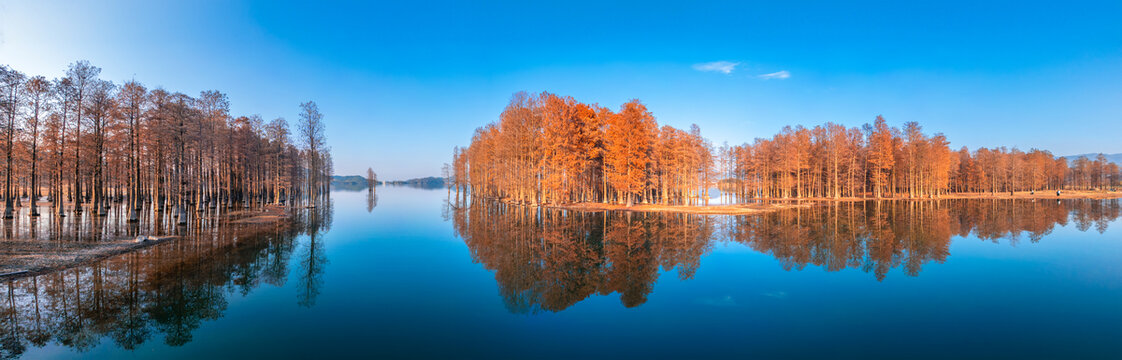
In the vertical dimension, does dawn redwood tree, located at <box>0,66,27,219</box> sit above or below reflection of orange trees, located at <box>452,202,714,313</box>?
above

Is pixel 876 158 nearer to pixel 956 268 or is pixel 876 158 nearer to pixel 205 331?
pixel 956 268

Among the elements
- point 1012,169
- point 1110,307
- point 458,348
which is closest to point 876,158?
point 1012,169

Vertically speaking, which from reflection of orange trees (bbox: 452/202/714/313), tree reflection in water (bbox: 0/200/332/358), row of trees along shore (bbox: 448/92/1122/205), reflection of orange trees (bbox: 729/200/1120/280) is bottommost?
reflection of orange trees (bbox: 729/200/1120/280)

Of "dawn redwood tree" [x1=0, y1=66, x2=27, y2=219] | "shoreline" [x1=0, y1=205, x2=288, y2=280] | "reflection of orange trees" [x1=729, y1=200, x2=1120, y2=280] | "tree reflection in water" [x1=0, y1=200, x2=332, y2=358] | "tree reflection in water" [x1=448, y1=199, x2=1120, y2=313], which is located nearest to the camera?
"tree reflection in water" [x1=0, y1=200, x2=332, y2=358]

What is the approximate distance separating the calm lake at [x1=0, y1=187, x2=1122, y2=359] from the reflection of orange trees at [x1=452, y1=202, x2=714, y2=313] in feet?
0.34

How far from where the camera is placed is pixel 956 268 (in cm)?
1318

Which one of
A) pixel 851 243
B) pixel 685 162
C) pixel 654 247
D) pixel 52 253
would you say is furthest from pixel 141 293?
pixel 685 162

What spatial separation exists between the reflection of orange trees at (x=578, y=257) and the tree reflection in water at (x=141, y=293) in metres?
5.64

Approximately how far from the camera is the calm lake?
22.6ft

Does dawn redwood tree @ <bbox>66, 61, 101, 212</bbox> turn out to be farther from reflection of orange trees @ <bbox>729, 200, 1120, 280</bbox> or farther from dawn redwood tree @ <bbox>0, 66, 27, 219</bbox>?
reflection of orange trees @ <bbox>729, 200, 1120, 280</bbox>

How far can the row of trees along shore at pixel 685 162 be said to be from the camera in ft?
133

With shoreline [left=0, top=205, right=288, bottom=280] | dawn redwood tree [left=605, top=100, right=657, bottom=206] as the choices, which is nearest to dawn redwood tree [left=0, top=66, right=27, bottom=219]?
shoreline [left=0, top=205, right=288, bottom=280]

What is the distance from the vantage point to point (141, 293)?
9250 mm

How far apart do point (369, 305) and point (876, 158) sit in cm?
7995
